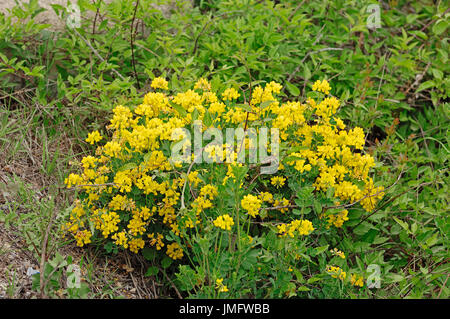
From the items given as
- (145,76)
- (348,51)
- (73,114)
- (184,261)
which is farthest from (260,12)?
(184,261)

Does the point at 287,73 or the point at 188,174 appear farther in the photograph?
the point at 287,73

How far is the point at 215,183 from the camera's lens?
7.95ft

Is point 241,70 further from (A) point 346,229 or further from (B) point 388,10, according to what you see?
(B) point 388,10

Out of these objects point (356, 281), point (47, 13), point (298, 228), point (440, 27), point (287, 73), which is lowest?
point (356, 281)

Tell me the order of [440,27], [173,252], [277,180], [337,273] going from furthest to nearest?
1. [440,27]
2. [277,180]
3. [173,252]
4. [337,273]

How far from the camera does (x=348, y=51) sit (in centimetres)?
402

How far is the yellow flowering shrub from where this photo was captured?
2348 millimetres

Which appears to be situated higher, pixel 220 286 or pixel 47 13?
pixel 47 13

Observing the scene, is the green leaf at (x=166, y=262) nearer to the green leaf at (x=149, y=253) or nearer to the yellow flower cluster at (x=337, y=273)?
the green leaf at (x=149, y=253)

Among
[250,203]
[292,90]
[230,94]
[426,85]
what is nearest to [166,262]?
[250,203]

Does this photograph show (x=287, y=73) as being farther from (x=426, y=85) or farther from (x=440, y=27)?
(x=440, y=27)

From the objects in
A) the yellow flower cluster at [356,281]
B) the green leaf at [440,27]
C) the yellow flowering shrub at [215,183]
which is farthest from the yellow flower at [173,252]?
the green leaf at [440,27]

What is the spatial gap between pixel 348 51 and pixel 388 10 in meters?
0.84

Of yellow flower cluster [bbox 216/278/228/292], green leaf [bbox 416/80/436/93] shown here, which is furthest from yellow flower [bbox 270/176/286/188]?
green leaf [bbox 416/80/436/93]
